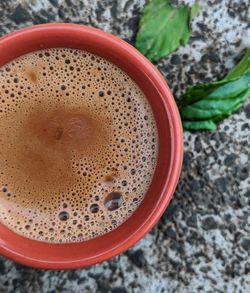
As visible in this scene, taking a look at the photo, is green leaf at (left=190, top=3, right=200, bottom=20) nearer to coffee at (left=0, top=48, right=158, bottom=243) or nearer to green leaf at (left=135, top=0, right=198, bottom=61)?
green leaf at (left=135, top=0, right=198, bottom=61)

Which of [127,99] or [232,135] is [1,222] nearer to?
[127,99]

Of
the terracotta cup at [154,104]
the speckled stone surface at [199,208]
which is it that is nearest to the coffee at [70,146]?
the terracotta cup at [154,104]

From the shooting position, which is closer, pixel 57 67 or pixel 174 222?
pixel 57 67

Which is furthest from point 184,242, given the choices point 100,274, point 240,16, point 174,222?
point 240,16

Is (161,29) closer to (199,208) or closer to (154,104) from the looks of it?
(154,104)

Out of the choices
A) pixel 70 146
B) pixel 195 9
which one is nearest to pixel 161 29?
pixel 195 9

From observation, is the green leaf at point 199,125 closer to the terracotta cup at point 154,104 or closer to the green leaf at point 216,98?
the green leaf at point 216,98

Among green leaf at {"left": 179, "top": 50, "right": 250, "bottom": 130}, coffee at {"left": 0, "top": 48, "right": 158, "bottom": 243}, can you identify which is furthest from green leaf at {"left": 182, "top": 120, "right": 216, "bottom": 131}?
coffee at {"left": 0, "top": 48, "right": 158, "bottom": 243}
